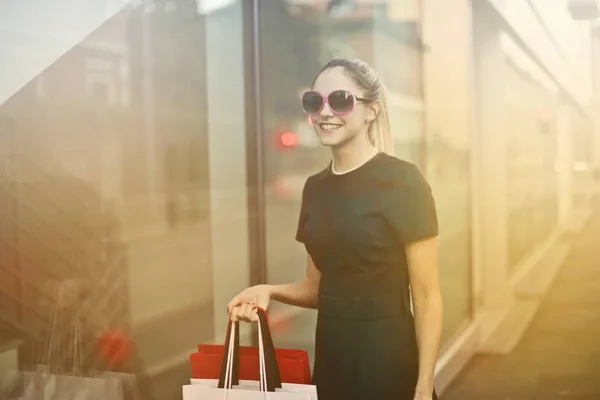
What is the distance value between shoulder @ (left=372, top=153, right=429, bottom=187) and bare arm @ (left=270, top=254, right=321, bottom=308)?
33 centimetres

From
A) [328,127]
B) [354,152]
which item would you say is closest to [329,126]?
[328,127]

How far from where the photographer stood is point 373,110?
193 cm

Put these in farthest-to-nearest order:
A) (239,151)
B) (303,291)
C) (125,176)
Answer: (125,176) → (239,151) → (303,291)

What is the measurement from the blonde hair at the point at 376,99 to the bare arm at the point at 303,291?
397 millimetres

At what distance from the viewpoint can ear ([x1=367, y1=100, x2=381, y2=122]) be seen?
1.93 metres

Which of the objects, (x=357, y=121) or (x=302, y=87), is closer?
(x=357, y=121)

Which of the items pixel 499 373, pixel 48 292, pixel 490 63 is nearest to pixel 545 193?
pixel 490 63

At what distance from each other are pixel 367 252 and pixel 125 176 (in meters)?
0.90

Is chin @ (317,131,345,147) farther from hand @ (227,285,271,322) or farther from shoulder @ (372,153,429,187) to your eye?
hand @ (227,285,271,322)

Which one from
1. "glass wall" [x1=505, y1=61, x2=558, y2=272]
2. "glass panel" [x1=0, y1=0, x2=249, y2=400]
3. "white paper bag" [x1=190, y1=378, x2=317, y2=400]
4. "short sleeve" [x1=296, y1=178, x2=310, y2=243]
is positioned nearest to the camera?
A: "glass wall" [x1=505, y1=61, x2=558, y2=272]

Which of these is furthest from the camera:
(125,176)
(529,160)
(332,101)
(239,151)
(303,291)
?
(125,176)

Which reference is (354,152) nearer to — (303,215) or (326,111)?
(326,111)

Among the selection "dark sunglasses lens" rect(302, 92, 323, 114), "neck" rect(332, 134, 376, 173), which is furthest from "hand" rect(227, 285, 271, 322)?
"dark sunglasses lens" rect(302, 92, 323, 114)

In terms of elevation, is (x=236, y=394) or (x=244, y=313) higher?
(x=244, y=313)
